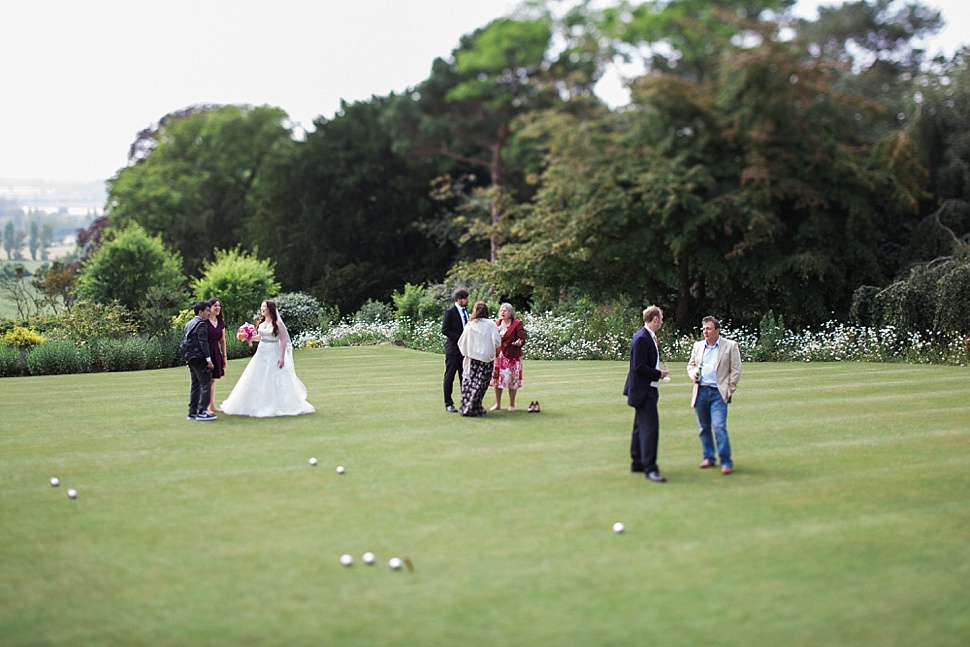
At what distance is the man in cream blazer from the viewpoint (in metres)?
10.0

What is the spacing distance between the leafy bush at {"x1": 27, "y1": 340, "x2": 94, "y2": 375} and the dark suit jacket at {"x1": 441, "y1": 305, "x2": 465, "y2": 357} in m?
13.7

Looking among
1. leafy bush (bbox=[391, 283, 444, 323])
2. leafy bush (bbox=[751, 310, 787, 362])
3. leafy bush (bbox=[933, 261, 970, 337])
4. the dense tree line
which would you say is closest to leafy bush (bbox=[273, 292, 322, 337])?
leafy bush (bbox=[391, 283, 444, 323])

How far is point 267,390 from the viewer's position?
1484cm

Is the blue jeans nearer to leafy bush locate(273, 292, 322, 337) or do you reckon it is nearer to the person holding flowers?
the person holding flowers

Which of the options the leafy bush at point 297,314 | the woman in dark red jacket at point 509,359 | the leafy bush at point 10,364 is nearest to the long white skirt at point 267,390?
the woman in dark red jacket at point 509,359

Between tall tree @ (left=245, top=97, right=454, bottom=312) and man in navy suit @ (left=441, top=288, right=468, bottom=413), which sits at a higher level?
tall tree @ (left=245, top=97, right=454, bottom=312)

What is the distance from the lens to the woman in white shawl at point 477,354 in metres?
14.3

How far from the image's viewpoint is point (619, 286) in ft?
97.7

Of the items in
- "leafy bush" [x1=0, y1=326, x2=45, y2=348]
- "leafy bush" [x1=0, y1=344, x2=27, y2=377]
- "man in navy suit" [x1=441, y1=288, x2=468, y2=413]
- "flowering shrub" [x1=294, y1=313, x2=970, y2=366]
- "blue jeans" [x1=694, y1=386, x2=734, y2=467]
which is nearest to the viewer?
"blue jeans" [x1=694, y1=386, x2=734, y2=467]

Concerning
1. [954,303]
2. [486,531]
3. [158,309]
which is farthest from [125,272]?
[486,531]

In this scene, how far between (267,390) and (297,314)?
22.5 meters

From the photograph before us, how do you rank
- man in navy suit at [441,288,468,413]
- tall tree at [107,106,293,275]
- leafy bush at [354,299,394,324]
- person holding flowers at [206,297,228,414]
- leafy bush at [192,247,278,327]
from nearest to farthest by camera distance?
person holding flowers at [206,297,228,414] → man in navy suit at [441,288,468,413] → leafy bush at [192,247,278,327] → leafy bush at [354,299,394,324] → tall tree at [107,106,293,275]

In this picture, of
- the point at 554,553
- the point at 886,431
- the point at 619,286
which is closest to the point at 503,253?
the point at 619,286

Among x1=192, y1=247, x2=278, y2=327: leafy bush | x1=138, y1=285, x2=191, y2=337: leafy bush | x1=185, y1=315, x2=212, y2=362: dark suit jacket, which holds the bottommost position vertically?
x1=185, y1=315, x2=212, y2=362: dark suit jacket
